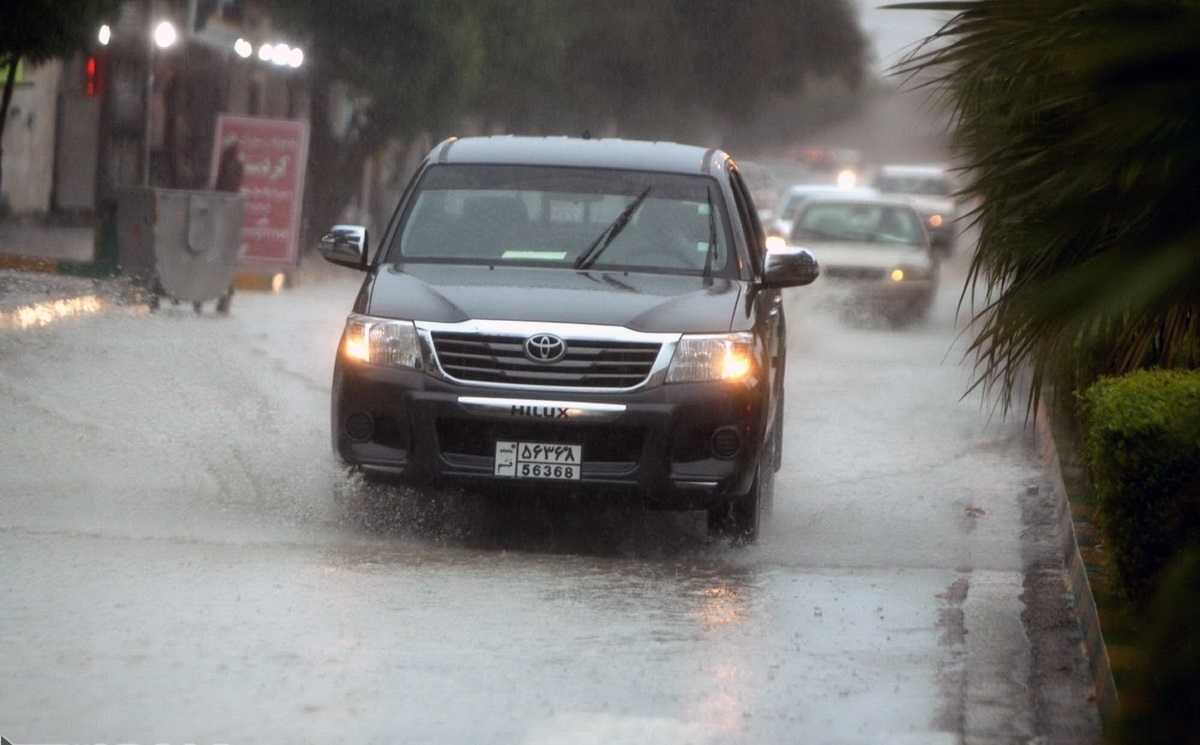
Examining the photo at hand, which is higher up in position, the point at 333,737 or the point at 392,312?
the point at 392,312

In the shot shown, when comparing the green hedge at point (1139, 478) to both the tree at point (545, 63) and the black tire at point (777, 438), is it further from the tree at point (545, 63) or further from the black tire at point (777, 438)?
the tree at point (545, 63)

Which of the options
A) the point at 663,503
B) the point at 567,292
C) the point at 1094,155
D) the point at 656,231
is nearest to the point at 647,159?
the point at 656,231

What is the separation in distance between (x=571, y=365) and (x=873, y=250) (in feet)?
49.7

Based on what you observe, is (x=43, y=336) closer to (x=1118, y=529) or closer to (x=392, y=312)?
(x=392, y=312)

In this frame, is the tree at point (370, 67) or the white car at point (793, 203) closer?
the white car at point (793, 203)

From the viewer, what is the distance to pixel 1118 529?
6059mm

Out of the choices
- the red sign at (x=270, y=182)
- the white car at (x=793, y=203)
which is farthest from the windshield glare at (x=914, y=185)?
the red sign at (x=270, y=182)

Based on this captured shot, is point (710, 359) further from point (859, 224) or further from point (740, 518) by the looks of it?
point (859, 224)

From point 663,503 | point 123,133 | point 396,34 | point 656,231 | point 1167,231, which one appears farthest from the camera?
point 123,133

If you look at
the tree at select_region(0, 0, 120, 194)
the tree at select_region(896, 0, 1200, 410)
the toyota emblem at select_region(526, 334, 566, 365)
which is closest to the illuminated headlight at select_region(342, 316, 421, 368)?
the toyota emblem at select_region(526, 334, 566, 365)

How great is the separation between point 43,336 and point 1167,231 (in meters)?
13.6

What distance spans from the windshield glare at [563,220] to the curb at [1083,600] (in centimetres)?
194

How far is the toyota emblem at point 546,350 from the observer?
7.40 meters

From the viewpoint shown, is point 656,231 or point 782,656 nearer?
point 782,656
